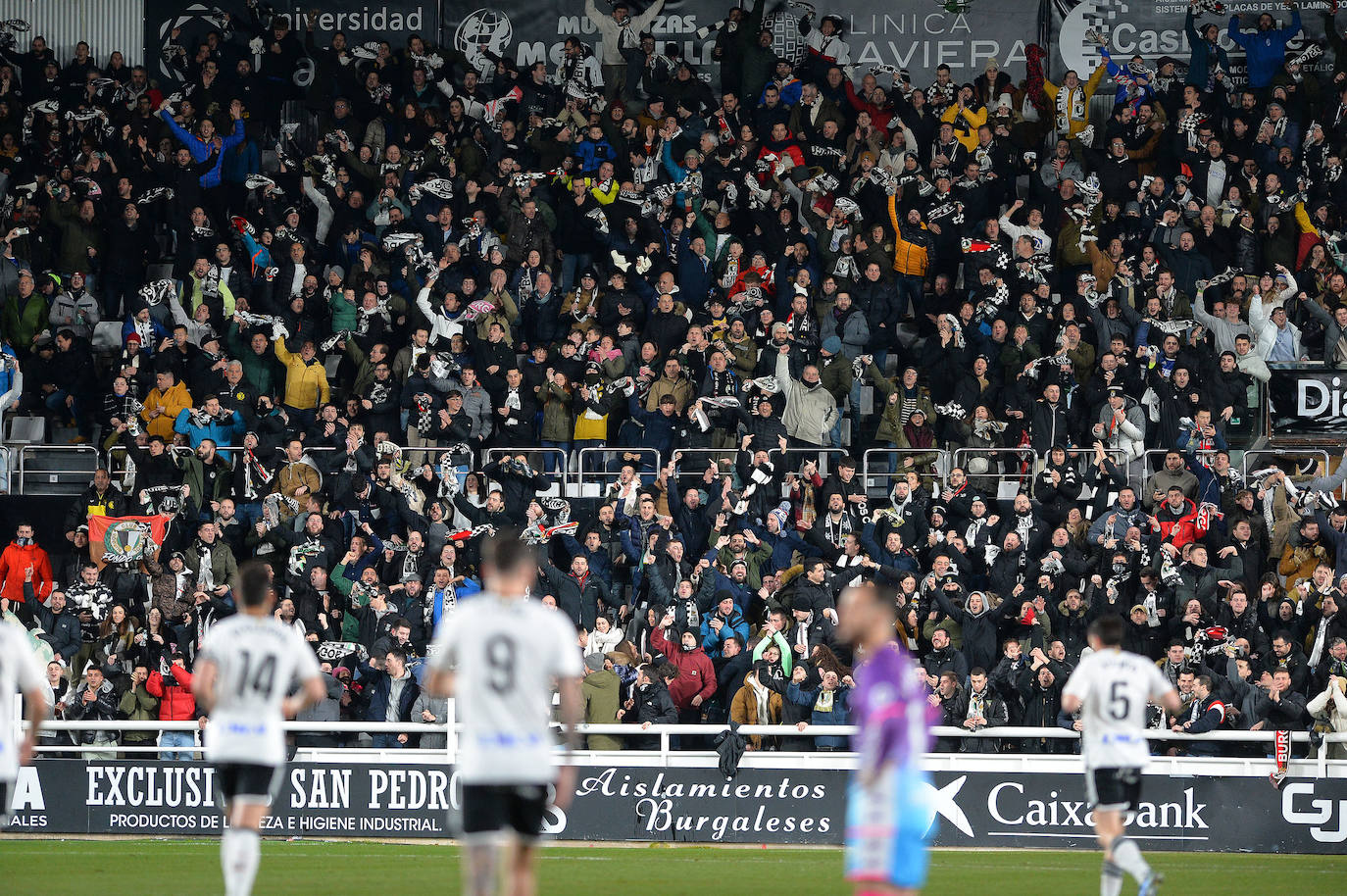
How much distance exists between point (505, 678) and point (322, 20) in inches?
835

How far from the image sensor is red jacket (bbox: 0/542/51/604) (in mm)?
20078

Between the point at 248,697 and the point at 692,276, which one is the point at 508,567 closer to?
the point at 248,697

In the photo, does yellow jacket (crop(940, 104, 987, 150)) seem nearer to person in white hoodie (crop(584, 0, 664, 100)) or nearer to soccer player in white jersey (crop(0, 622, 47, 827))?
person in white hoodie (crop(584, 0, 664, 100))

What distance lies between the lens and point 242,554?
20.0m

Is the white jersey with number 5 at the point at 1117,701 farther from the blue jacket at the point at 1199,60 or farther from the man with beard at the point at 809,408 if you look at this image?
the blue jacket at the point at 1199,60

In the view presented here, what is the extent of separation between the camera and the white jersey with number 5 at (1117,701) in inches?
444

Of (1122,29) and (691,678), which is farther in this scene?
(1122,29)

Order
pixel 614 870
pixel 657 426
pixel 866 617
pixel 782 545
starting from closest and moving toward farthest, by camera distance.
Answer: pixel 866 617 < pixel 614 870 < pixel 782 545 < pixel 657 426

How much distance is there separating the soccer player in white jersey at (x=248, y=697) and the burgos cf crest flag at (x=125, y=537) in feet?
33.9

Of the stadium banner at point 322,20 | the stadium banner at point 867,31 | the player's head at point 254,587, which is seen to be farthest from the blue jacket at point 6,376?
the player's head at point 254,587

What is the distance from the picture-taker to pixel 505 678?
27.7ft

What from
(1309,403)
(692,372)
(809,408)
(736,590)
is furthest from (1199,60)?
(736,590)

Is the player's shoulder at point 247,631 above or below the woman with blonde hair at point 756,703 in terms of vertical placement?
above

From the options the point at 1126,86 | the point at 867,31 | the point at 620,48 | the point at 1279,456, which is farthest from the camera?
the point at 867,31
